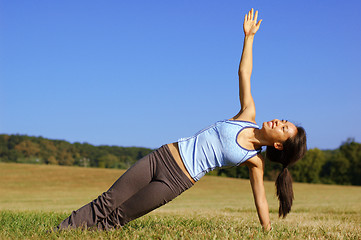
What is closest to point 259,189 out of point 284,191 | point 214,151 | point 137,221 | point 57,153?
point 284,191

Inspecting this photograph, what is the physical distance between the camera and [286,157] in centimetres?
513

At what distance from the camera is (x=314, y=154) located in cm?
7112

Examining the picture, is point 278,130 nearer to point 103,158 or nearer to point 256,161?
point 256,161

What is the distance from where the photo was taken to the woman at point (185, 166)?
4.85m

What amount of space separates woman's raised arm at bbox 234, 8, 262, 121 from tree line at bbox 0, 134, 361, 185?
4667cm

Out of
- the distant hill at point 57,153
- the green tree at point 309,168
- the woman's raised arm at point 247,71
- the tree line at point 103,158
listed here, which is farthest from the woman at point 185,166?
the green tree at point 309,168

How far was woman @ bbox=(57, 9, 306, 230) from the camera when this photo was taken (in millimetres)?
4848

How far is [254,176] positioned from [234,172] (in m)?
56.4

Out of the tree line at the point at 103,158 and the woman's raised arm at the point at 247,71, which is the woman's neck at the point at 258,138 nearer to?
the woman's raised arm at the point at 247,71

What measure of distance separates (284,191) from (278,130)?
948mm

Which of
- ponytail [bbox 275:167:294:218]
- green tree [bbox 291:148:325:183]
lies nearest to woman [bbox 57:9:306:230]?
ponytail [bbox 275:167:294:218]

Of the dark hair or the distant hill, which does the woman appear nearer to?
the dark hair

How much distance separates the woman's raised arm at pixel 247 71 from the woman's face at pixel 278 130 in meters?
0.32

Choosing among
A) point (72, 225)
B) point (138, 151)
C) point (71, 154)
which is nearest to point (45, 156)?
point (71, 154)
